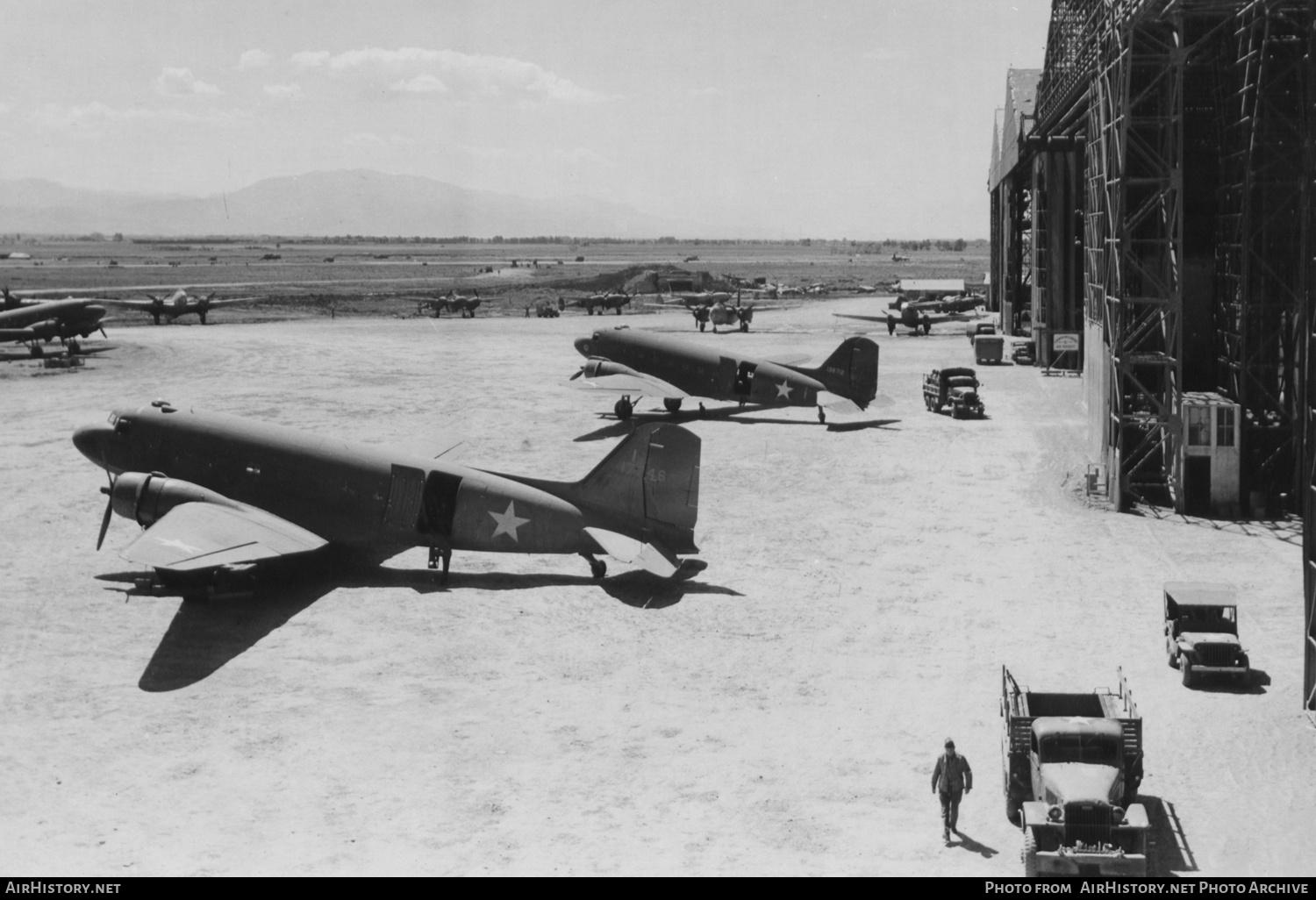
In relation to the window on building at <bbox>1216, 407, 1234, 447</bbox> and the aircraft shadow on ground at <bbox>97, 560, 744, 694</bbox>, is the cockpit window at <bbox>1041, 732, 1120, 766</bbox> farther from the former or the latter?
the window on building at <bbox>1216, 407, 1234, 447</bbox>

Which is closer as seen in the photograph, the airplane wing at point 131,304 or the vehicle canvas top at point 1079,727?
the vehicle canvas top at point 1079,727

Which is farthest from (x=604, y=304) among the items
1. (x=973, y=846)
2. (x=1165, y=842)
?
(x=1165, y=842)

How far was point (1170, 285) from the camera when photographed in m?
37.9

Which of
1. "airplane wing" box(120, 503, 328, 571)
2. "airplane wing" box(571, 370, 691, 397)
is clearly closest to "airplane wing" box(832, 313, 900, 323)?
"airplane wing" box(571, 370, 691, 397)

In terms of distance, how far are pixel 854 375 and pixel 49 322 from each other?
52263 mm

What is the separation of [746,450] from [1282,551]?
→ 19.4 metres

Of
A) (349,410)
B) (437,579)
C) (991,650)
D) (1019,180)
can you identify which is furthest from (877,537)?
(1019,180)

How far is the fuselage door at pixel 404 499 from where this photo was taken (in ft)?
Result: 96.7

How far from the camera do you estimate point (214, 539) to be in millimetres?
26812

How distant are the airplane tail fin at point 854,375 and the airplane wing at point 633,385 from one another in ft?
20.9

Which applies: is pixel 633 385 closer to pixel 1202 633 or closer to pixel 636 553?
pixel 636 553

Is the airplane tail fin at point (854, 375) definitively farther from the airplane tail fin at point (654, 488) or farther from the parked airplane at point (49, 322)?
the parked airplane at point (49, 322)

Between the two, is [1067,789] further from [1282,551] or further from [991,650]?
[1282,551]

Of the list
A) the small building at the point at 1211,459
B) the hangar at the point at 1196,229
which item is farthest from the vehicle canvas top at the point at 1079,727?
the small building at the point at 1211,459
